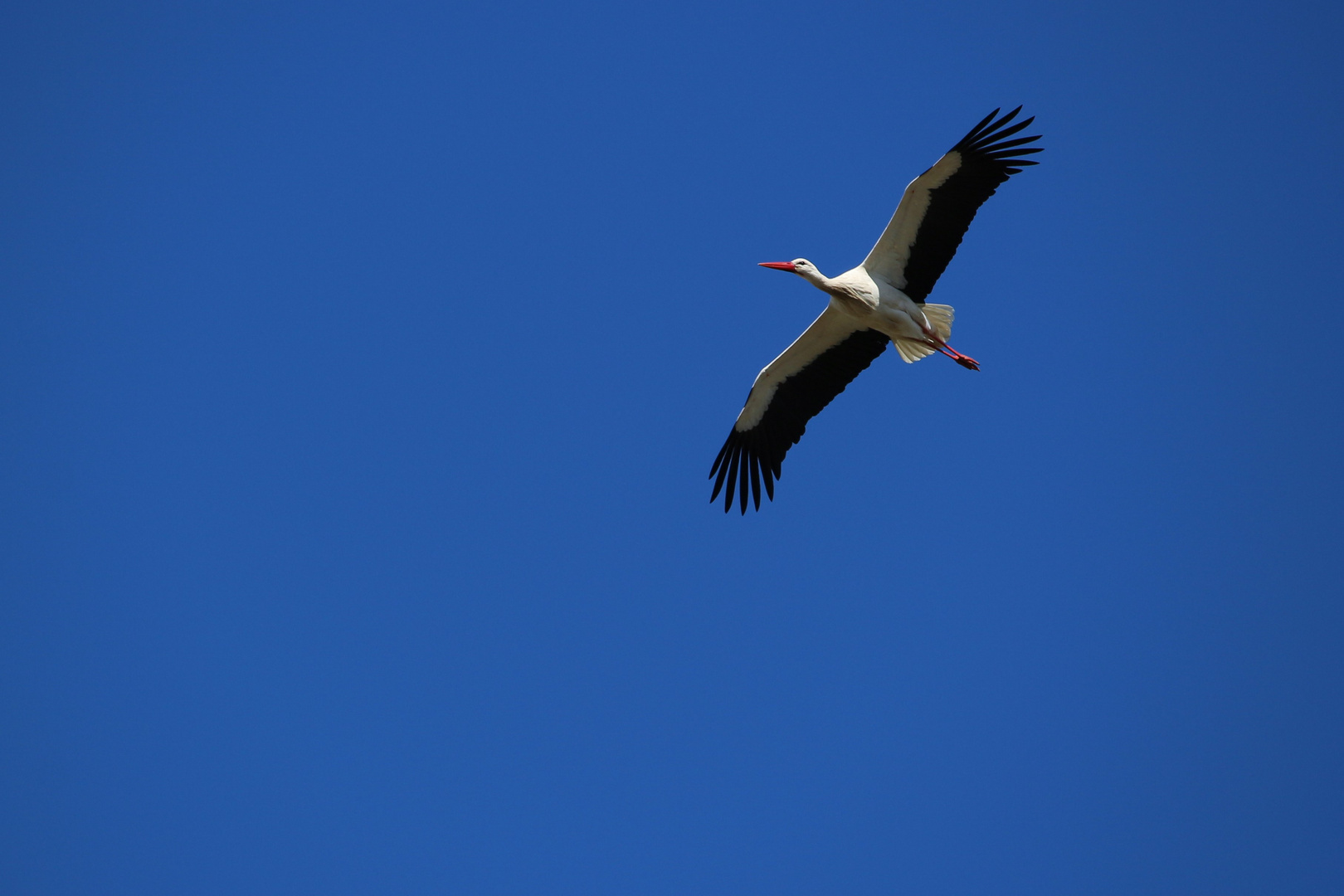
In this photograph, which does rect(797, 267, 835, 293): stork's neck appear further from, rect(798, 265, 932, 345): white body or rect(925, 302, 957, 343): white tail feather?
rect(925, 302, 957, 343): white tail feather

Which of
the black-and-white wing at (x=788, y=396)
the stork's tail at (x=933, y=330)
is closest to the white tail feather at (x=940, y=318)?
the stork's tail at (x=933, y=330)

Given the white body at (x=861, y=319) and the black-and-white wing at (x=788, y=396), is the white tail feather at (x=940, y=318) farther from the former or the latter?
the black-and-white wing at (x=788, y=396)

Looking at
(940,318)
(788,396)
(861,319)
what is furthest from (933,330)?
(788,396)

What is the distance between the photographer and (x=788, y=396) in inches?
449

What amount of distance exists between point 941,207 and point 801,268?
1.40 metres

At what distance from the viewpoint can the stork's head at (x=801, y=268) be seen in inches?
413

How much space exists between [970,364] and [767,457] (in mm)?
2263

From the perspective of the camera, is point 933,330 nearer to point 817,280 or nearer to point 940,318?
point 940,318

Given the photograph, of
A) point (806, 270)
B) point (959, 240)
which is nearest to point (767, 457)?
point (806, 270)

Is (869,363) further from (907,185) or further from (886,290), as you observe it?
(907,185)

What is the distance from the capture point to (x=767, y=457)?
11.5m

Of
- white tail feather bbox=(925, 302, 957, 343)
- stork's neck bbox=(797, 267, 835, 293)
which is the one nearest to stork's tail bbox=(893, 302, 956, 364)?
white tail feather bbox=(925, 302, 957, 343)

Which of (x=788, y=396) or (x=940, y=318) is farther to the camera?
(x=788, y=396)

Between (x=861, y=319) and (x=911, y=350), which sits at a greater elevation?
(x=861, y=319)
